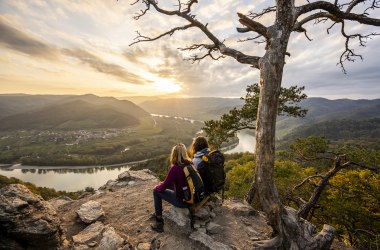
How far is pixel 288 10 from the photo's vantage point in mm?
5441

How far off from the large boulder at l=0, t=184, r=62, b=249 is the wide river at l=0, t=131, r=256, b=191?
73.1 meters

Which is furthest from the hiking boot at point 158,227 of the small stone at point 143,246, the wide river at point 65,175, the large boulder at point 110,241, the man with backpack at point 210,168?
the wide river at point 65,175

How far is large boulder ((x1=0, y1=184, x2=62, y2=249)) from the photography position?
462 centimetres

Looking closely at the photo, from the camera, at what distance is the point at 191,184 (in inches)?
223

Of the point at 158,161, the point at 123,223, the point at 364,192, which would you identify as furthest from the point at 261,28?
the point at 158,161

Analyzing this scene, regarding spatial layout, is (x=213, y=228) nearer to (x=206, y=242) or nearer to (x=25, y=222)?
(x=206, y=242)

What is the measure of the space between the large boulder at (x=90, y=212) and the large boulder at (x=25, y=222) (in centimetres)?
126

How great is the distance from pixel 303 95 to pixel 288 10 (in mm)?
8154

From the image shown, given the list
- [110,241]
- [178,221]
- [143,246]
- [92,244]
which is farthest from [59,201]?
[178,221]

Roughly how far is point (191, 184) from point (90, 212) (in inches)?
148

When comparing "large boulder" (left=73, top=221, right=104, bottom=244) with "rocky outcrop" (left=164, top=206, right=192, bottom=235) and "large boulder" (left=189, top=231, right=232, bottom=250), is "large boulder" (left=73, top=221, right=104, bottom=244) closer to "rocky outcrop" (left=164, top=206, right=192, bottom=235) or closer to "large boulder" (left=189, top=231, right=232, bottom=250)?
"rocky outcrop" (left=164, top=206, right=192, bottom=235)

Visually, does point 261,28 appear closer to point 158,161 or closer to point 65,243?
point 65,243

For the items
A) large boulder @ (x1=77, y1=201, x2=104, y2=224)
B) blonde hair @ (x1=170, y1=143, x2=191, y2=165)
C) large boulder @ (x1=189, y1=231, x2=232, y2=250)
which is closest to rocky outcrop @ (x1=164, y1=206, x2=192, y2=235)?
large boulder @ (x1=189, y1=231, x2=232, y2=250)

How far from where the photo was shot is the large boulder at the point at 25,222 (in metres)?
4.62
